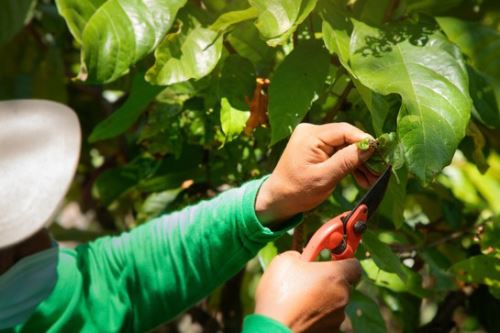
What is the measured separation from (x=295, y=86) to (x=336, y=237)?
329 mm

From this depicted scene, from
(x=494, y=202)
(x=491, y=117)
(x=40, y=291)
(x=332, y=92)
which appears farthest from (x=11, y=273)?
(x=494, y=202)

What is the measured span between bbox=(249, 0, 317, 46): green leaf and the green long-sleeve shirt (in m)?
0.28

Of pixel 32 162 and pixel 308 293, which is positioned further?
pixel 32 162

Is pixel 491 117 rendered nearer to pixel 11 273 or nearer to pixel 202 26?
pixel 202 26

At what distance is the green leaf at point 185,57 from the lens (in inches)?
71.2

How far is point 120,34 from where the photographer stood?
1814 millimetres

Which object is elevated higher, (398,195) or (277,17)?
(277,17)

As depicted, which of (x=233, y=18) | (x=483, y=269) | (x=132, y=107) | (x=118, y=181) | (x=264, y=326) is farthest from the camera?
(x=118, y=181)

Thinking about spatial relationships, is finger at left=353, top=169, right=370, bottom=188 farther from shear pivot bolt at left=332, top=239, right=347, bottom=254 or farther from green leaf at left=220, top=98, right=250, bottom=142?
green leaf at left=220, top=98, right=250, bottom=142

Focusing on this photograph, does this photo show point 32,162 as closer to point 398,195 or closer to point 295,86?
point 295,86

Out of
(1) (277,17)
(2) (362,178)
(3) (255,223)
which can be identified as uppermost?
(1) (277,17)

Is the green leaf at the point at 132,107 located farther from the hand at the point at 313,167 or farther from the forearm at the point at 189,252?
the hand at the point at 313,167

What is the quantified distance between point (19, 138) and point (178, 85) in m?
0.38

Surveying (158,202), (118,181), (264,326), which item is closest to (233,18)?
(264,326)
